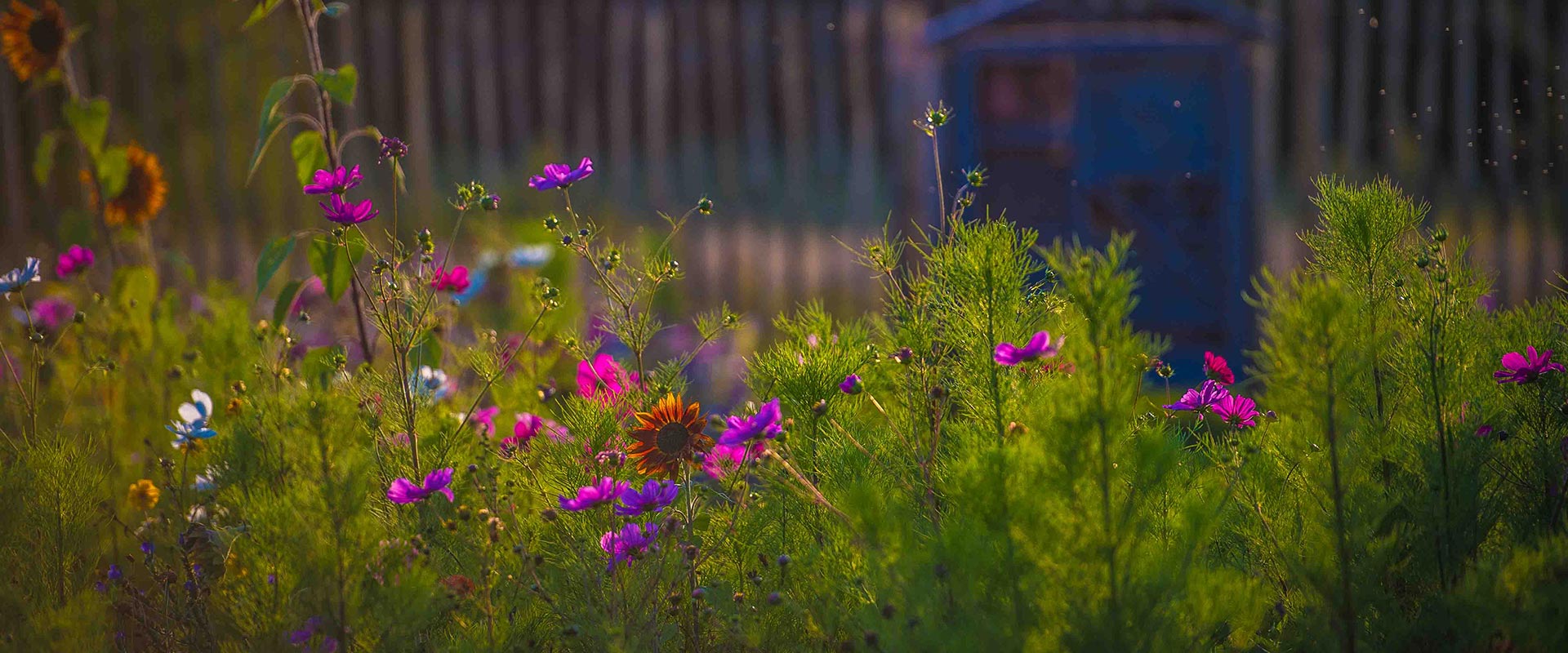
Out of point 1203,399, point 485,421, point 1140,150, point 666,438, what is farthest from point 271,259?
point 1140,150

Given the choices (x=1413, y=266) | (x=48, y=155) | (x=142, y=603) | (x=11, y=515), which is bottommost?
(x=142, y=603)

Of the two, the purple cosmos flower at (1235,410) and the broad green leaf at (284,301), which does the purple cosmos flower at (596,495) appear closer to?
the broad green leaf at (284,301)

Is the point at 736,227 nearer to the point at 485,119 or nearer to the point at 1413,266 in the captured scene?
the point at 485,119

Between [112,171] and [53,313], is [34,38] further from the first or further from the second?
[53,313]

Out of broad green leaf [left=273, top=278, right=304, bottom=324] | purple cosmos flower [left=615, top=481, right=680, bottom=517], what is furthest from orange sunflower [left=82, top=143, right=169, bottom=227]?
purple cosmos flower [left=615, top=481, right=680, bottom=517]

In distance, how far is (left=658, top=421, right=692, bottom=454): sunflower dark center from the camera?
4.79 ft

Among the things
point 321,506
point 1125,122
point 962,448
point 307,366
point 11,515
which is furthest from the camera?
point 1125,122

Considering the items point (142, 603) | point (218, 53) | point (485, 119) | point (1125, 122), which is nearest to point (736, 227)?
point (485, 119)

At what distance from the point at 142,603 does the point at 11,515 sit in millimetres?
197

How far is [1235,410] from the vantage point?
1.60m

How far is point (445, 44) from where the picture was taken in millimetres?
5629

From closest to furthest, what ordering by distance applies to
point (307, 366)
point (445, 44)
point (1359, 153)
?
point (307, 366) < point (1359, 153) < point (445, 44)

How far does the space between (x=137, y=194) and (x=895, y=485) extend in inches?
73.0

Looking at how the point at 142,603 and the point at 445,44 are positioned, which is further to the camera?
the point at 445,44
